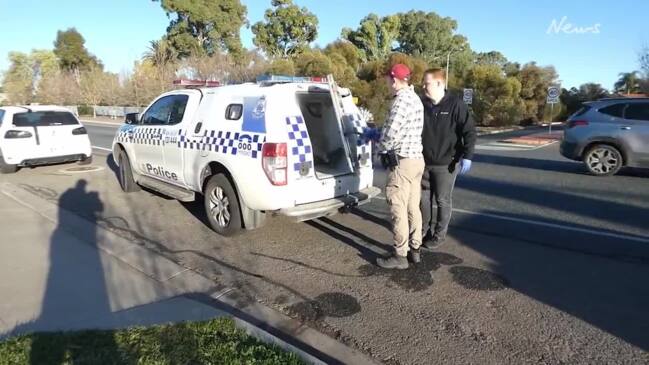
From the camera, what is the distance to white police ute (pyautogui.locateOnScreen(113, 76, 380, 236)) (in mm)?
4918

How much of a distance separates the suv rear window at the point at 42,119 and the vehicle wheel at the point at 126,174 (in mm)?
3667

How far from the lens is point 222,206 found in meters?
5.53

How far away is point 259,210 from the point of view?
514cm

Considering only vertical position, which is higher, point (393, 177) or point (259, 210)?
point (393, 177)

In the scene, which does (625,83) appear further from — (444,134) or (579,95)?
(444,134)

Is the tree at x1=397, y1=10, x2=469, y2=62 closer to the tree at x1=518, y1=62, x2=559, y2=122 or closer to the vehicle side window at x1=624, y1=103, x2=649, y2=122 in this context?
the tree at x1=518, y1=62, x2=559, y2=122

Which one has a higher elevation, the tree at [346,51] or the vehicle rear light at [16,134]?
the tree at [346,51]

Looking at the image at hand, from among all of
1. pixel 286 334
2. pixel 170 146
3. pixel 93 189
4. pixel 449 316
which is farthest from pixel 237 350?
pixel 93 189

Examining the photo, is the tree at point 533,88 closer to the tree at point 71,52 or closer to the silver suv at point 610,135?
the silver suv at point 610,135

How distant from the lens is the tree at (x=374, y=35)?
49938 mm

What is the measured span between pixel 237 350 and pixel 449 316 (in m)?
1.64

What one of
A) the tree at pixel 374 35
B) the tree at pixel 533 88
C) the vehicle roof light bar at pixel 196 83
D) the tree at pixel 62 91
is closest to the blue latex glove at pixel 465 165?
the vehicle roof light bar at pixel 196 83

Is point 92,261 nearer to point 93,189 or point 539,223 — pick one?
point 93,189

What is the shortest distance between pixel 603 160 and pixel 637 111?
3.90 ft
